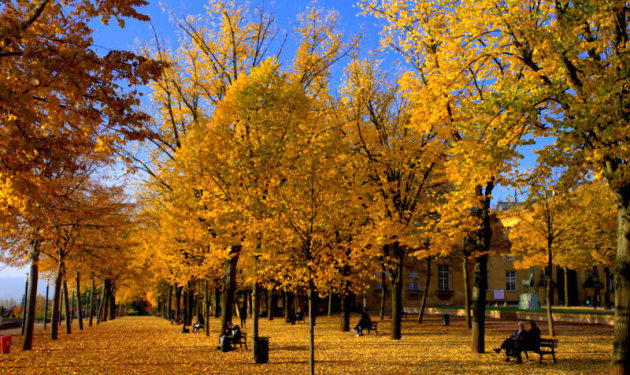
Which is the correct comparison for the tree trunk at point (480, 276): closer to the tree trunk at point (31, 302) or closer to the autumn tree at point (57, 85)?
the autumn tree at point (57, 85)

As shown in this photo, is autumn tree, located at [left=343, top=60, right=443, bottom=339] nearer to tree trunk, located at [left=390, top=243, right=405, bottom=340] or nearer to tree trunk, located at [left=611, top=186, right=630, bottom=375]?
tree trunk, located at [left=390, top=243, right=405, bottom=340]

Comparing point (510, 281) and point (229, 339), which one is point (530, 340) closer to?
point (229, 339)

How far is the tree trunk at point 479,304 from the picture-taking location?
51.7 ft

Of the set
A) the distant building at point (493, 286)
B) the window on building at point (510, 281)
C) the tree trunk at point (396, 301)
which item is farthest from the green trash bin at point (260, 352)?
the window on building at point (510, 281)

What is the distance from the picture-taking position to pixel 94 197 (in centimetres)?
2370

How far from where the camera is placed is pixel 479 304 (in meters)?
15.8

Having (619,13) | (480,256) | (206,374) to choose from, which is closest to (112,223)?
(206,374)

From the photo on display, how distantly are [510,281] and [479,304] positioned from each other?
175 feet

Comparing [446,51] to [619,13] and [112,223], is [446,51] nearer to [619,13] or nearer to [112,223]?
[619,13]

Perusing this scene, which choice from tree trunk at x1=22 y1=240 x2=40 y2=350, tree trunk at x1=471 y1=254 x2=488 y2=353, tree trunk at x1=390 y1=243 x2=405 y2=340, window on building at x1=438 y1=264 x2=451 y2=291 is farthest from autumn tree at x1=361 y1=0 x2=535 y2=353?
window on building at x1=438 y1=264 x2=451 y2=291

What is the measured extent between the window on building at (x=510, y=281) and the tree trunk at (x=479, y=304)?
170ft

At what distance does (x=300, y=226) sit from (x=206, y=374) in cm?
462

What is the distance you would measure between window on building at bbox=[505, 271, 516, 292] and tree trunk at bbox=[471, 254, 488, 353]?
170ft

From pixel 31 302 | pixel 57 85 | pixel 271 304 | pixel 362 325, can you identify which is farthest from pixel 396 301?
pixel 271 304
